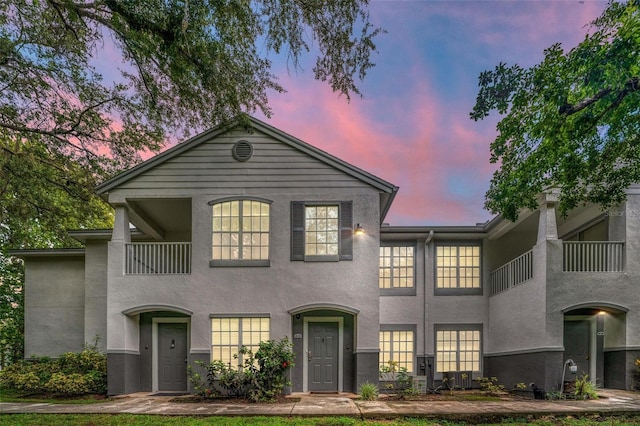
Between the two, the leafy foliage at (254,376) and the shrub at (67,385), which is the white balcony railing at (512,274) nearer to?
the leafy foliage at (254,376)

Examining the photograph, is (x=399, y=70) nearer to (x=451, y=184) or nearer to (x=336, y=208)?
(x=336, y=208)

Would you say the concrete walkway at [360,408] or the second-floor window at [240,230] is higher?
the second-floor window at [240,230]

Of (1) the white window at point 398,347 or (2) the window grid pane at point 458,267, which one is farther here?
(2) the window grid pane at point 458,267

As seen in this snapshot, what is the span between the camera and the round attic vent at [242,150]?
11.1 m

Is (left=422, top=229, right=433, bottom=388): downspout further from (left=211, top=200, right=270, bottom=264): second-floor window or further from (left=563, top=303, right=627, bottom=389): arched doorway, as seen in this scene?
(left=211, top=200, right=270, bottom=264): second-floor window

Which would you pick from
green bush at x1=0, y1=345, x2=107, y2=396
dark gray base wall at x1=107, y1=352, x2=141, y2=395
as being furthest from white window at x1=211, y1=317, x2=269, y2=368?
green bush at x1=0, y1=345, x2=107, y2=396

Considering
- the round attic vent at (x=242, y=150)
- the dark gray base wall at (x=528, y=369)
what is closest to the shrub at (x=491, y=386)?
the dark gray base wall at (x=528, y=369)

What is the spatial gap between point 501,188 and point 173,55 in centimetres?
725

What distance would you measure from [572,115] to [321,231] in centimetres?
657

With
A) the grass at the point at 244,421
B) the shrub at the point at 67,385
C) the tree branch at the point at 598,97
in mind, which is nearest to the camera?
the tree branch at the point at 598,97

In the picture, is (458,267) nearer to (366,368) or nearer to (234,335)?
(366,368)

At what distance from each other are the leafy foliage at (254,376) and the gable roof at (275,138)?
5004mm

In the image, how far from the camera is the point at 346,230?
10781mm

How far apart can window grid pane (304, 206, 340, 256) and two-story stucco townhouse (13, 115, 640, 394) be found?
0.03 meters
